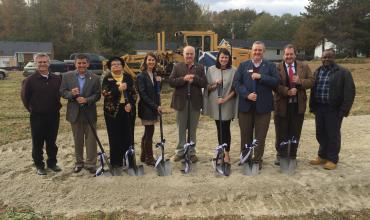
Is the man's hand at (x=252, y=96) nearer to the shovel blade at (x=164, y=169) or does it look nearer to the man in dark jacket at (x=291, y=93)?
the man in dark jacket at (x=291, y=93)

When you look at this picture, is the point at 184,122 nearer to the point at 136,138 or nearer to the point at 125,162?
the point at 125,162

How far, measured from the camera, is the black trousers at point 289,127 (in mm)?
6246

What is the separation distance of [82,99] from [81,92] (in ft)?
0.52

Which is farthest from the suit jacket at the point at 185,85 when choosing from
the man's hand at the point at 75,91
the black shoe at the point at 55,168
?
the black shoe at the point at 55,168

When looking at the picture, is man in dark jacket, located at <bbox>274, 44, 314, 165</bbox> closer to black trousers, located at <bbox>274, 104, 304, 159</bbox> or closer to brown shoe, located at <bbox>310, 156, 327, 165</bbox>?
black trousers, located at <bbox>274, 104, 304, 159</bbox>

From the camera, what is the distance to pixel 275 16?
267 ft

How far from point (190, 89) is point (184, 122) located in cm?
55

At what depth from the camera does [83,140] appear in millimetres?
6258

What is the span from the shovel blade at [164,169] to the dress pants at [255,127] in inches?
44.5

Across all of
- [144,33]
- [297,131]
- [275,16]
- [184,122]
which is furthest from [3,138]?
[275,16]

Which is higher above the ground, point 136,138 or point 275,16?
point 275,16

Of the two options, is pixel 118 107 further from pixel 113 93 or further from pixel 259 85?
pixel 259 85

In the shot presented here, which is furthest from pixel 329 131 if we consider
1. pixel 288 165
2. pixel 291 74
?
pixel 291 74

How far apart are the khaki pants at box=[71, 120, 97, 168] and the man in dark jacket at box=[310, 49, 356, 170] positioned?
131 inches
